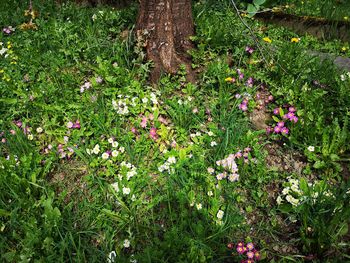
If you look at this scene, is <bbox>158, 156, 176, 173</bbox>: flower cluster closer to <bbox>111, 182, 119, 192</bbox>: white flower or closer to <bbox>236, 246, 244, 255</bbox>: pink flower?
<bbox>111, 182, 119, 192</bbox>: white flower

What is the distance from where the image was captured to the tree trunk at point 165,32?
300 cm

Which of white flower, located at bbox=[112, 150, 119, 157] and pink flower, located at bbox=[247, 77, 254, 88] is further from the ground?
pink flower, located at bbox=[247, 77, 254, 88]

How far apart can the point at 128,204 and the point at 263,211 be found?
3.42 ft

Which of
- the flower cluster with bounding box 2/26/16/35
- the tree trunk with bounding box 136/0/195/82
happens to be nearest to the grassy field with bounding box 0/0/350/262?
the tree trunk with bounding box 136/0/195/82

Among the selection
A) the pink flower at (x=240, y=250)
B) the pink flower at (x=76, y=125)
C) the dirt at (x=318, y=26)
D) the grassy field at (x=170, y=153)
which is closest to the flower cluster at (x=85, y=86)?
the grassy field at (x=170, y=153)

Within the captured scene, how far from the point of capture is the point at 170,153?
8.21 ft

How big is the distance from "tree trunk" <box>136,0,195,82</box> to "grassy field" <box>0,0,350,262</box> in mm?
118

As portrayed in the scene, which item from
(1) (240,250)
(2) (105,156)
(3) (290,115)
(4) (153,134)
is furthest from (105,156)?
(3) (290,115)

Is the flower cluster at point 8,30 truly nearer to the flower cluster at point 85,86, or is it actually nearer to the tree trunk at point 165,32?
the flower cluster at point 85,86

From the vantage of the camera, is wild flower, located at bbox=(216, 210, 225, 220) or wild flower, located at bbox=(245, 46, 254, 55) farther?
wild flower, located at bbox=(245, 46, 254, 55)

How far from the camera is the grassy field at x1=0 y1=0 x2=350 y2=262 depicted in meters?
2.04

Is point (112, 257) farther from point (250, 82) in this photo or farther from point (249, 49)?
point (249, 49)

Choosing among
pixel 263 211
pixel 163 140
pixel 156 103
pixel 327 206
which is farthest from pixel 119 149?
pixel 327 206

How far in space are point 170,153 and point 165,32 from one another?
1.31m
